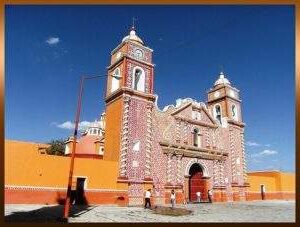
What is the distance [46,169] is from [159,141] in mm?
7029

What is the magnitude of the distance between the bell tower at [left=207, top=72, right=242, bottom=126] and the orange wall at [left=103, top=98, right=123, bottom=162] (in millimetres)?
9793

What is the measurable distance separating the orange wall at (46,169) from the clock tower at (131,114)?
2.69 ft

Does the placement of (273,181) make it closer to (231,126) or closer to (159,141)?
(231,126)

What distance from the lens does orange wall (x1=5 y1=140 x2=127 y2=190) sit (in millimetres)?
14250

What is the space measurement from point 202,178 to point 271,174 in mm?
9743

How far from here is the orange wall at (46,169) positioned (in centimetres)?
1425

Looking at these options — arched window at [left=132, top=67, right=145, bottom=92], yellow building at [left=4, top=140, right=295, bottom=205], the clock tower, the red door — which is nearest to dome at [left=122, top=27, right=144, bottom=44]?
the clock tower

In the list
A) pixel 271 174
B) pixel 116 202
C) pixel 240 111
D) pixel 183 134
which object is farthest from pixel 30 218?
pixel 271 174

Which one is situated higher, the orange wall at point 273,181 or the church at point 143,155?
the church at point 143,155

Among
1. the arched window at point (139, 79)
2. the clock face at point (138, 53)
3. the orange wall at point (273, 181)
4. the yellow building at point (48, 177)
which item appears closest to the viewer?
the yellow building at point (48, 177)

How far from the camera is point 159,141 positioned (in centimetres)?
1972

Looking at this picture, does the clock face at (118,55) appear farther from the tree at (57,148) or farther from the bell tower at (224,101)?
the tree at (57,148)

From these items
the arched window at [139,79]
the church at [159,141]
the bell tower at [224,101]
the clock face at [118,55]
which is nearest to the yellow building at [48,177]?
the church at [159,141]

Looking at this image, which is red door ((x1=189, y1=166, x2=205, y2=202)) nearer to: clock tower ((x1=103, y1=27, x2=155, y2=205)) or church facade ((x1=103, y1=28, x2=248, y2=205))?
church facade ((x1=103, y1=28, x2=248, y2=205))
